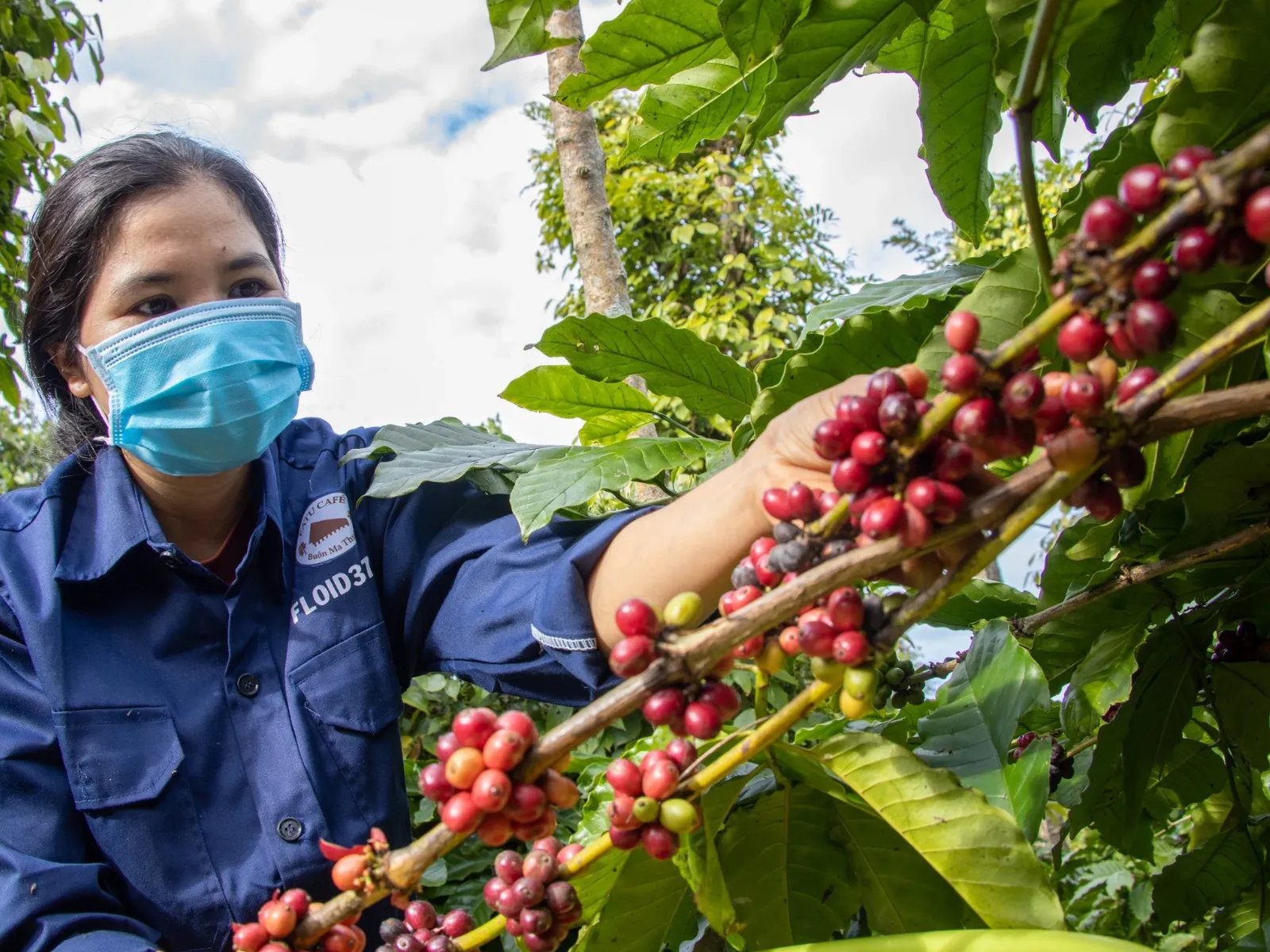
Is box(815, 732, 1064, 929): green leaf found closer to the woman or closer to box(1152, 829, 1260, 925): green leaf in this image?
the woman

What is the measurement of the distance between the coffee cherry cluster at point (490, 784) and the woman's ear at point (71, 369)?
135 cm

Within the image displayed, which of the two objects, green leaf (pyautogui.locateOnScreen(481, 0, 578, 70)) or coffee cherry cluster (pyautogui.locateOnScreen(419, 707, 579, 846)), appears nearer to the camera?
coffee cherry cluster (pyautogui.locateOnScreen(419, 707, 579, 846))

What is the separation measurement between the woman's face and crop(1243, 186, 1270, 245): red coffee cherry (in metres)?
1.47

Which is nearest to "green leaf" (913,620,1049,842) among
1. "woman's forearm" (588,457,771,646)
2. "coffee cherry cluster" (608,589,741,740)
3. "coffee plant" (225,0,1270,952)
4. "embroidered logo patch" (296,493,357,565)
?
"coffee plant" (225,0,1270,952)

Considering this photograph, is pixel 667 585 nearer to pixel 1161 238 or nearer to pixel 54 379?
pixel 1161 238

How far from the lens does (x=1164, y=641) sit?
3.84 feet

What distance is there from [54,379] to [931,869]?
5.62 ft

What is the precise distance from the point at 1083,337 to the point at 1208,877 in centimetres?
124

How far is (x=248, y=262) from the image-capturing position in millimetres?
1595

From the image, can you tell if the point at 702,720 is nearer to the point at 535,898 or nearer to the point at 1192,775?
the point at 535,898

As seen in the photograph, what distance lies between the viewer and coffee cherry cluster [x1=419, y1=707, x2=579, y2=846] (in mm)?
563

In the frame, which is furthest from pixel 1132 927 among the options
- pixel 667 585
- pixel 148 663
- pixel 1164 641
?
pixel 148 663

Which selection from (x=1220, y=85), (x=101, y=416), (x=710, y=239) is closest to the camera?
(x=1220, y=85)

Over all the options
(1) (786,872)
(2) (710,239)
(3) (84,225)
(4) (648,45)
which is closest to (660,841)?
(1) (786,872)
